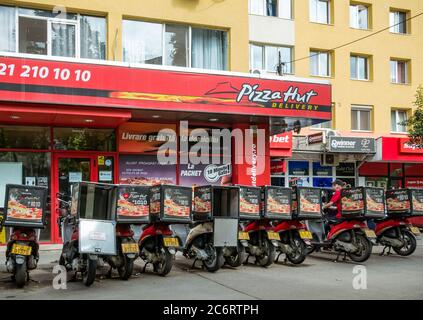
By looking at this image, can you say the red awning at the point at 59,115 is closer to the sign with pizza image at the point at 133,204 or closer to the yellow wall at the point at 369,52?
the sign with pizza image at the point at 133,204

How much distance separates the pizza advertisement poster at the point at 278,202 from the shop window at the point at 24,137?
624 centimetres

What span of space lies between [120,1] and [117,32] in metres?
0.87

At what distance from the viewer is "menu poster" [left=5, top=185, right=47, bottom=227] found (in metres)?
8.41

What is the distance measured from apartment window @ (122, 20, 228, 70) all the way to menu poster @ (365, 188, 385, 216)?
20.3 feet

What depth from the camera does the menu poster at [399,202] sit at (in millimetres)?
12578

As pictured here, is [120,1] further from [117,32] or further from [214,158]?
[214,158]

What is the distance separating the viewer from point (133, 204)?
9.52 m

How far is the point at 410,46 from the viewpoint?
26438 millimetres

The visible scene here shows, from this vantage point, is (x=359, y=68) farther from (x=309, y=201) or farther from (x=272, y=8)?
(x=309, y=201)

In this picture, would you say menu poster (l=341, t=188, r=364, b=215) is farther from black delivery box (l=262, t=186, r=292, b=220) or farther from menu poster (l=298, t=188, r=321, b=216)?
black delivery box (l=262, t=186, r=292, b=220)

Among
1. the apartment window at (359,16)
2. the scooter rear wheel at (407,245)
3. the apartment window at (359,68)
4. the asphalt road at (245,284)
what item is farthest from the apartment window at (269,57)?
the asphalt road at (245,284)

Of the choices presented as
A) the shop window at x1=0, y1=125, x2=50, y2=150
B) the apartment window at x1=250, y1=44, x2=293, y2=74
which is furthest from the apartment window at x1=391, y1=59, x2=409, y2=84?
the shop window at x1=0, y1=125, x2=50, y2=150

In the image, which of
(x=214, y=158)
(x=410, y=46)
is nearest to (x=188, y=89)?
(x=214, y=158)

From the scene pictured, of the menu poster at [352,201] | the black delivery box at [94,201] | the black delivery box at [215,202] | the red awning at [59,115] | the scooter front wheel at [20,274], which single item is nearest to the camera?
the scooter front wheel at [20,274]
